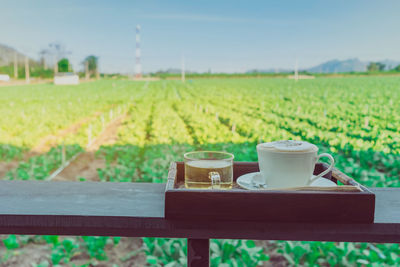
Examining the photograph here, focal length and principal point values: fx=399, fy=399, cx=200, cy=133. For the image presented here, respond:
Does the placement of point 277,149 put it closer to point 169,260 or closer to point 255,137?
point 169,260

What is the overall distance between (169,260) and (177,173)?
64.2 inches

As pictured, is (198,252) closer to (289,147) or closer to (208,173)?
(208,173)

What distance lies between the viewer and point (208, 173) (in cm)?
97

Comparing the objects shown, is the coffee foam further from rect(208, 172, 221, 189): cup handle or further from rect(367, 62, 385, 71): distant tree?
rect(367, 62, 385, 71): distant tree

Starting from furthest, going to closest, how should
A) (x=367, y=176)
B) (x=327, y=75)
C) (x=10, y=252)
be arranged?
(x=327, y=75), (x=367, y=176), (x=10, y=252)

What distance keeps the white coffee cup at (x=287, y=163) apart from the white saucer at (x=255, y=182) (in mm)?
38

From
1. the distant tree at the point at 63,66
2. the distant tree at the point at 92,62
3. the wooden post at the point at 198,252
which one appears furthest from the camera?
the distant tree at the point at 92,62

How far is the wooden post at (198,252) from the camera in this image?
0.96 m

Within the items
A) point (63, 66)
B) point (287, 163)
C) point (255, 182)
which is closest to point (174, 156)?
point (255, 182)

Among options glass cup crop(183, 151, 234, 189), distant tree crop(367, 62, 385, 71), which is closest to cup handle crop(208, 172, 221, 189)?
glass cup crop(183, 151, 234, 189)

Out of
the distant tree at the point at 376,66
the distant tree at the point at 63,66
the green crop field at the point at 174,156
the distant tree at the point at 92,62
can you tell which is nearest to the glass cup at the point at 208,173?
the green crop field at the point at 174,156

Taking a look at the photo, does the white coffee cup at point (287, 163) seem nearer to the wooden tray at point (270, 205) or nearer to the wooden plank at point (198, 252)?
the wooden tray at point (270, 205)

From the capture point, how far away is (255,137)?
718 centimetres

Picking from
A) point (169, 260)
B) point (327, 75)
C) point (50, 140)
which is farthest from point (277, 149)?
point (327, 75)
